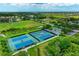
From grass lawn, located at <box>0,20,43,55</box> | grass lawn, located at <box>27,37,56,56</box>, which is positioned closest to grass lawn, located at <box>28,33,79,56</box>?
grass lawn, located at <box>27,37,56,56</box>

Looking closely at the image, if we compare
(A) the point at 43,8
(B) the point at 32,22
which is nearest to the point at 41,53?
(B) the point at 32,22

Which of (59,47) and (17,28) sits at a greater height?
(17,28)

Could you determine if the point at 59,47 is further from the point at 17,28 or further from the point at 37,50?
the point at 17,28

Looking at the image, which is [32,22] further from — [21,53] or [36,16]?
[21,53]

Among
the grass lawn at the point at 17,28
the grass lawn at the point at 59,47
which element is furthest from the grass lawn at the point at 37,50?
the grass lawn at the point at 17,28

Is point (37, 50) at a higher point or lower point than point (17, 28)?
lower

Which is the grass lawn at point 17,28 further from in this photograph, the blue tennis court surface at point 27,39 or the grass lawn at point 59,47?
the grass lawn at point 59,47

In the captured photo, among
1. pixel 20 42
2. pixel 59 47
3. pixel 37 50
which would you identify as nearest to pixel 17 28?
pixel 20 42

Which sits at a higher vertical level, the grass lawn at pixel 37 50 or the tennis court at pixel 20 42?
the tennis court at pixel 20 42

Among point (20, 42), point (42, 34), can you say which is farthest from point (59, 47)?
point (20, 42)

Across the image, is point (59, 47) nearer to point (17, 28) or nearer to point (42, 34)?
point (42, 34)
